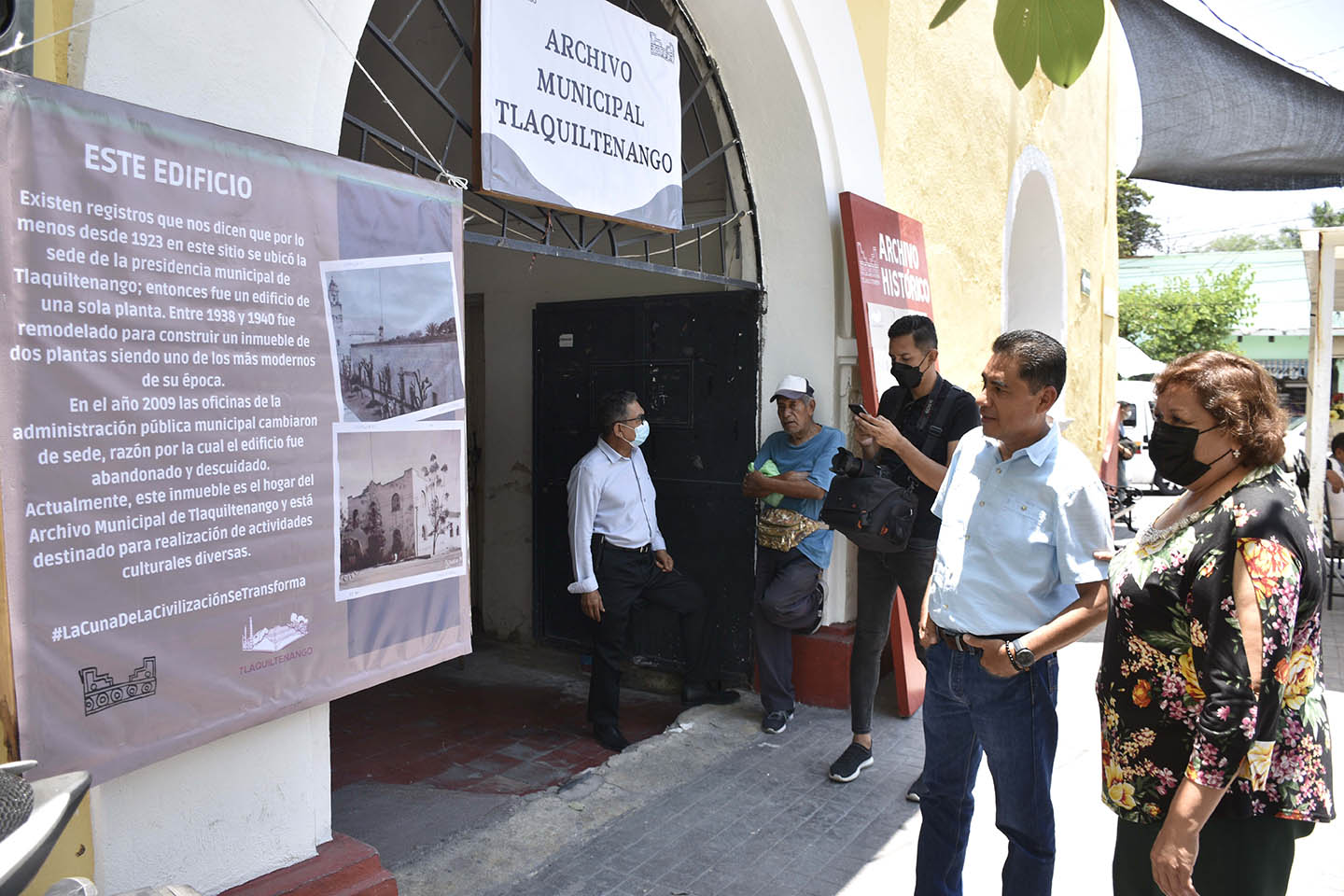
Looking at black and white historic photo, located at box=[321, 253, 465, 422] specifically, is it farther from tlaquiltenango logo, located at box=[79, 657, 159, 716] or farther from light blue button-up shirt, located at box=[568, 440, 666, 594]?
light blue button-up shirt, located at box=[568, 440, 666, 594]

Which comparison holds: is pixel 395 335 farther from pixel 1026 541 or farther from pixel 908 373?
pixel 908 373

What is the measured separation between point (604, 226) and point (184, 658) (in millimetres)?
2642

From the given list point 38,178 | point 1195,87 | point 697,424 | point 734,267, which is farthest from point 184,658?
point 1195,87

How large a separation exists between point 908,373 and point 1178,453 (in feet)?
6.37

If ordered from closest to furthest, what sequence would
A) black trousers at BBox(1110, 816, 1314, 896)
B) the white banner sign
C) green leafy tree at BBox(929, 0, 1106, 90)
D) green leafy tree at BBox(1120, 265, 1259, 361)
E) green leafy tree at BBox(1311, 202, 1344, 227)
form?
1. green leafy tree at BBox(929, 0, 1106, 90)
2. black trousers at BBox(1110, 816, 1314, 896)
3. the white banner sign
4. green leafy tree at BBox(1120, 265, 1259, 361)
5. green leafy tree at BBox(1311, 202, 1344, 227)

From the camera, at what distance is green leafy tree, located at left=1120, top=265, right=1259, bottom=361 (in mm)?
28266

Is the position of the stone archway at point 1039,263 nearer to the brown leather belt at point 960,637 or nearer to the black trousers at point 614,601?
the black trousers at point 614,601

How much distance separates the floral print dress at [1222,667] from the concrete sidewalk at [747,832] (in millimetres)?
1554

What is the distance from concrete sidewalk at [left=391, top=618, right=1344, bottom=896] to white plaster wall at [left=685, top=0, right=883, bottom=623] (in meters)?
1.07

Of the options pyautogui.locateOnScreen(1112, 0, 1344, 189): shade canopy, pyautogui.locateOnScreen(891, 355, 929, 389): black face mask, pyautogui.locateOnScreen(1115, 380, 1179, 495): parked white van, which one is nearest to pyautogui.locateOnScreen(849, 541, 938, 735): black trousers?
pyautogui.locateOnScreen(891, 355, 929, 389): black face mask

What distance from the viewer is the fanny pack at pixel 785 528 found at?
4.86 metres

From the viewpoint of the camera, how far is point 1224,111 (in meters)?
7.81

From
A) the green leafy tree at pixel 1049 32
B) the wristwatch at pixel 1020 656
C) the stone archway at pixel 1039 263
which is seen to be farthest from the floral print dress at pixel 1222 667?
the stone archway at pixel 1039 263

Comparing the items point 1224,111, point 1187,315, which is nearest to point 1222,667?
point 1224,111
